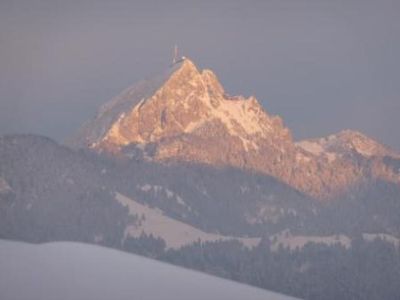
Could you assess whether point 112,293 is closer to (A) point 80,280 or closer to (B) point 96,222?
(A) point 80,280

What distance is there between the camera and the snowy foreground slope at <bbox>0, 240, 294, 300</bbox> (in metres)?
16.5

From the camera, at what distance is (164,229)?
561 ft

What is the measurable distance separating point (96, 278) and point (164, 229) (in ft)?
506

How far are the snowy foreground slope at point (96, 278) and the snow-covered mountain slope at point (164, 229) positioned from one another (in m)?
125

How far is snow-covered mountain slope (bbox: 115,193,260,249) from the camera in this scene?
15712 cm

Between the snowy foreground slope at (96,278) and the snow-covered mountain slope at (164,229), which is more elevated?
the snow-covered mountain slope at (164,229)

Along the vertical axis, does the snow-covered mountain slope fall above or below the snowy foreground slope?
above

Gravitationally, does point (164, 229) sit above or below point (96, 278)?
above

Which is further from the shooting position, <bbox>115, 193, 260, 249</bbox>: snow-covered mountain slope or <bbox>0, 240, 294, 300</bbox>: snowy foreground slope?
<bbox>115, 193, 260, 249</bbox>: snow-covered mountain slope

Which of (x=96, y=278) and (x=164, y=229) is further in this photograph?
(x=164, y=229)

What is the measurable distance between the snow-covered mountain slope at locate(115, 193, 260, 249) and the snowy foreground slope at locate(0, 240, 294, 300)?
125 metres

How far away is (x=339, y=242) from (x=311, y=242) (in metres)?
5.18

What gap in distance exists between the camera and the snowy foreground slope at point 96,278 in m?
16.5

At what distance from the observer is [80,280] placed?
665 inches
